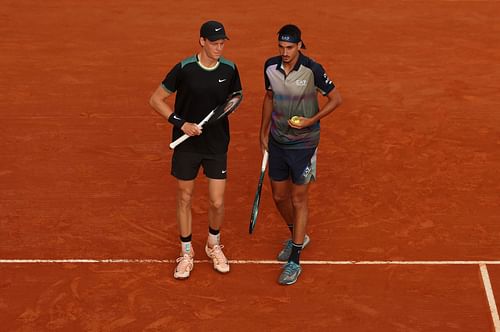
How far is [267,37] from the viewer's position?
583 inches

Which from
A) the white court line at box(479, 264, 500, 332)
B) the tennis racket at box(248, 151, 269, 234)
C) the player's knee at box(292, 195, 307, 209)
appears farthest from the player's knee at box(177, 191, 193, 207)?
the white court line at box(479, 264, 500, 332)

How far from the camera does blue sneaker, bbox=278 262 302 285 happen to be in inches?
325

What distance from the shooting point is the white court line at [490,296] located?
775cm

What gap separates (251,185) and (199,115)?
101 inches

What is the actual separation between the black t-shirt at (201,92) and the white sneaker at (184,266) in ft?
4.00

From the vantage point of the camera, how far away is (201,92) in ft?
24.9

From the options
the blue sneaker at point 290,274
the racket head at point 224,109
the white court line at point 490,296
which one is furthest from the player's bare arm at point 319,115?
the white court line at point 490,296

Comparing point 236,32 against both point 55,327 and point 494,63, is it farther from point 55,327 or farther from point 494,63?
point 55,327

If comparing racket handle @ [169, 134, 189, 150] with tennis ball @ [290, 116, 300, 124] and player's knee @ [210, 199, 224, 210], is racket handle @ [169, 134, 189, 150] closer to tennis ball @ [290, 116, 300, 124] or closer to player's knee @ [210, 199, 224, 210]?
player's knee @ [210, 199, 224, 210]

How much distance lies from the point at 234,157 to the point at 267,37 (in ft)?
15.3

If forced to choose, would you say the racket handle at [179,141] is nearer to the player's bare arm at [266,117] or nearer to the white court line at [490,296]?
the player's bare arm at [266,117]

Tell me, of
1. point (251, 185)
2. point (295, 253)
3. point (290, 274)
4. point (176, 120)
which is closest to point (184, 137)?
point (176, 120)

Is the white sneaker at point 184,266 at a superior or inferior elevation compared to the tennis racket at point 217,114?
inferior

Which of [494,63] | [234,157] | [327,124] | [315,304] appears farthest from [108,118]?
[494,63]
